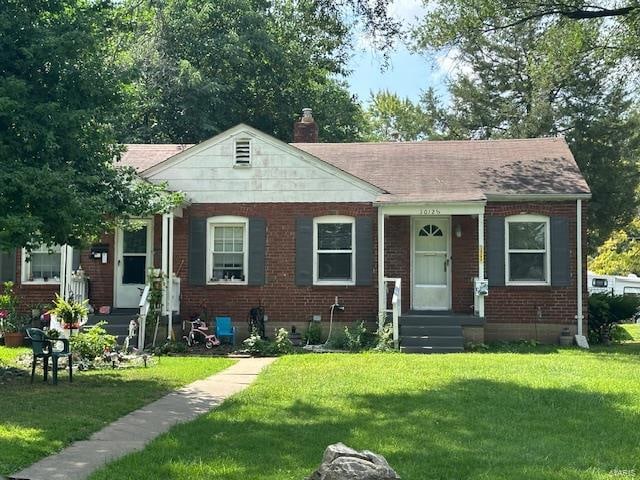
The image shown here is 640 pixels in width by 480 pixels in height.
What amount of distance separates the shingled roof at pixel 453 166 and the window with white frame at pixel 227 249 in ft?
7.44

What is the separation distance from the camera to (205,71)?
95.3ft

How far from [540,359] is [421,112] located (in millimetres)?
22524

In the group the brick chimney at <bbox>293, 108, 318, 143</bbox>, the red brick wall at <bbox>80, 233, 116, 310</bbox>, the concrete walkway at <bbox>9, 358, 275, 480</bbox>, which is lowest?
the concrete walkway at <bbox>9, 358, 275, 480</bbox>

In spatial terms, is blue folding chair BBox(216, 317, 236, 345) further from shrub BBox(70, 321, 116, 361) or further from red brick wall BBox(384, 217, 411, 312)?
shrub BBox(70, 321, 116, 361)

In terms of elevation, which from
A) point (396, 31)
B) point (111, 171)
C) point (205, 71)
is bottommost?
point (111, 171)

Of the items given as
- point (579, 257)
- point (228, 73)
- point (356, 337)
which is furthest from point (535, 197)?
point (228, 73)

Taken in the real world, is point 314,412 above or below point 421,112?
Result: below

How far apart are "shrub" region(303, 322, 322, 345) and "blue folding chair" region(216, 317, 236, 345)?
5.33ft

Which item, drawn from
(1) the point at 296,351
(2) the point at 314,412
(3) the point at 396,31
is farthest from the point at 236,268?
(2) the point at 314,412


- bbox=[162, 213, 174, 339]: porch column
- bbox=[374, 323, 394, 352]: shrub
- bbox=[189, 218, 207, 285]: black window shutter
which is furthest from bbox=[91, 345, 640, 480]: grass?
bbox=[189, 218, 207, 285]: black window shutter

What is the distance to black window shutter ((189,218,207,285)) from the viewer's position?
16578 mm

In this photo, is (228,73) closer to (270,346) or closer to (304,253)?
(304,253)

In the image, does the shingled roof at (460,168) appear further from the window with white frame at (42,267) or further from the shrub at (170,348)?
the window with white frame at (42,267)

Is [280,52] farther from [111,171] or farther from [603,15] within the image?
[111,171]
